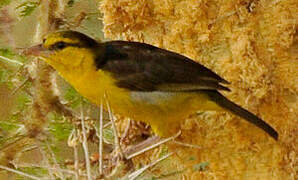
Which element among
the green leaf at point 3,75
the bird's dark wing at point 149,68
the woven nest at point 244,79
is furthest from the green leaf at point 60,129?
the woven nest at point 244,79

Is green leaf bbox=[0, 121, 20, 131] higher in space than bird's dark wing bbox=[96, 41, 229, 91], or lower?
lower

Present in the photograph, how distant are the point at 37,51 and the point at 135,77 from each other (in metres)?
0.53

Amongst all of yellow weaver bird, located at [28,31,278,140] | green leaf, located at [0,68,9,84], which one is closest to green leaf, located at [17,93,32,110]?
green leaf, located at [0,68,9,84]

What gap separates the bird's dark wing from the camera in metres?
3.16

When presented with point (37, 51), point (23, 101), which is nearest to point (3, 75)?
point (23, 101)

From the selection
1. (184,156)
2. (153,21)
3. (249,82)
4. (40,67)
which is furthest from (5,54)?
(249,82)

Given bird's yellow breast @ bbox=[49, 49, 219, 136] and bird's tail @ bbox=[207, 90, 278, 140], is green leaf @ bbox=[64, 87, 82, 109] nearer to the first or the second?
bird's yellow breast @ bbox=[49, 49, 219, 136]

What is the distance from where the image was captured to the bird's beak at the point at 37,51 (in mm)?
3076

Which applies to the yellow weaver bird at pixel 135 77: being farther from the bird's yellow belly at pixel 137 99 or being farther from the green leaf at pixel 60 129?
the green leaf at pixel 60 129

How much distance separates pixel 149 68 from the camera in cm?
326

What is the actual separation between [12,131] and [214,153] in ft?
4.34

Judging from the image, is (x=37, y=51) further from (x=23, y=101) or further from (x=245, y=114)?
(x=245, y=114)

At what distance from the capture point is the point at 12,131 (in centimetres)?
374

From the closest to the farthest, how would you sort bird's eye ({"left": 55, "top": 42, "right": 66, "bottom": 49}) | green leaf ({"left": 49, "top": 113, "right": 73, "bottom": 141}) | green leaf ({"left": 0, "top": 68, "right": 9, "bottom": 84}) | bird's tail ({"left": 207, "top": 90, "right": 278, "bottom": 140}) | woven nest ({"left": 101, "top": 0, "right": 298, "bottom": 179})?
bird's tail ({"left": 207, "top": 90, "right": 278, "bottom": 140}) → woven nest ({"left": 101, "top": 0, "right": 298, "bottom": 179}) → bird's eye ({"left": 55, "top": 42, "right": 66, "bottom": 49}) → green leaf ({"left": 49, "top": 113, "right": 73, "bottom": 141}) → green leaf ({"left": 0, "top": 68, "right": 9, "bottom": 84})
